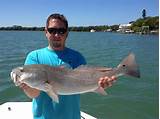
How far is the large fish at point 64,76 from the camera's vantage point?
2965 millimetres

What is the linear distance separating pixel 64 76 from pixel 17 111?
3.03 m

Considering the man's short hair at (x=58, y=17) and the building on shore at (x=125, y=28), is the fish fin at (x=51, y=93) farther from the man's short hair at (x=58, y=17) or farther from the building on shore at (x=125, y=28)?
the building on shore at (x=125, y=28)

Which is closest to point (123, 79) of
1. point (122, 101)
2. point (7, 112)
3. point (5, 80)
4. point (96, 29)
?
point (122, 101)

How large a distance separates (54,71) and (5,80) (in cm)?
1136

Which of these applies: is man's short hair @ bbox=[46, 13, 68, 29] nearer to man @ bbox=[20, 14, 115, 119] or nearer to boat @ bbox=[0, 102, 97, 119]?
man @ bbox=[20, 14, 115, 119]

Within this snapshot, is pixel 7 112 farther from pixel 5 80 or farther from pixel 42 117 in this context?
pixel 5 80

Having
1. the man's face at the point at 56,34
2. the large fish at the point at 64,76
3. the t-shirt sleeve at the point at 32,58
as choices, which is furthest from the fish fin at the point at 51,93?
the man's face at the point at 56,34

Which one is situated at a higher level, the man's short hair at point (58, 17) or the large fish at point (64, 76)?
the man's short hair at point (58, 17)

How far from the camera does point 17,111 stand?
5887mm

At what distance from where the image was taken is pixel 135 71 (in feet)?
10.3

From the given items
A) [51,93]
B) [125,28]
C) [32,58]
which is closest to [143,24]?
[125,28]

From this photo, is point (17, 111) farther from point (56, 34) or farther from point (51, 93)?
point (51, 93)

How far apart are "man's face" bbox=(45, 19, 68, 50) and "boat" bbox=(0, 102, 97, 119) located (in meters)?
2.55

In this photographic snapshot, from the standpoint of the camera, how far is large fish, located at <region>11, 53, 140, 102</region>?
9.73 ft
